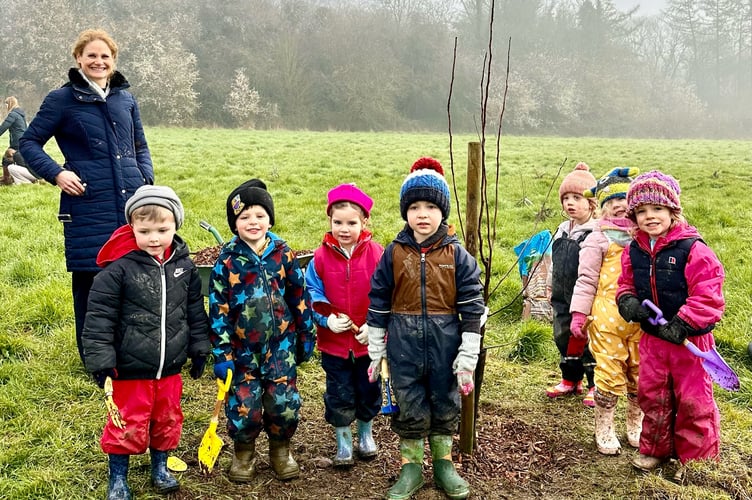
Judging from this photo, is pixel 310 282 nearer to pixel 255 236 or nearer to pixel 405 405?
pixel 255 236

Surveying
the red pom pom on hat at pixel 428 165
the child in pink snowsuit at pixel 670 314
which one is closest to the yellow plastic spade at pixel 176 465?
the red pom pom on hat at pixel 428 165

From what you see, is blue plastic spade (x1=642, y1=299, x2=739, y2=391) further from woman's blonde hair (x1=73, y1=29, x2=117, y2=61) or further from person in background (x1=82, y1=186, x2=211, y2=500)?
woman's blonde hair (x1=73, y1=29, x2=117, y2=61)

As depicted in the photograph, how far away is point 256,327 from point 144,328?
54cm

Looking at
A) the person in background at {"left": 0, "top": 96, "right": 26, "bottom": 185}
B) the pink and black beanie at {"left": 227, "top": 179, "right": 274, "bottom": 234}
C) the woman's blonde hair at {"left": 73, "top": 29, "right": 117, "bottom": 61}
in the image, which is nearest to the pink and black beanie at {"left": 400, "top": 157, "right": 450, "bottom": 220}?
the pink and black beanie at {"left": 227, "top": 179, "right": 274, "bottom": 234}

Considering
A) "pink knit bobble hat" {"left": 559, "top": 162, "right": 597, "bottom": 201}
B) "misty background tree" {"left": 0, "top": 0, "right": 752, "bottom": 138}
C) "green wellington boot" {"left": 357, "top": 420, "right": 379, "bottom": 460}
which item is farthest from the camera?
"misty background tree" {"left": 0, "top": 0, "right": 752, "bottom": 138}

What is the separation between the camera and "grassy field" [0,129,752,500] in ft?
10.3

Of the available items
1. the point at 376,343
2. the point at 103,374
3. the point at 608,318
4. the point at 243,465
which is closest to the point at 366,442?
the point at 243,465

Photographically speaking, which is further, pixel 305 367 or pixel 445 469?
pixel 305 367

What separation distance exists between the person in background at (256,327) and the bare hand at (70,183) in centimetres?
128

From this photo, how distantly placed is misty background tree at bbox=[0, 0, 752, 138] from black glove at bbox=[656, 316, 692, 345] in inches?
1182

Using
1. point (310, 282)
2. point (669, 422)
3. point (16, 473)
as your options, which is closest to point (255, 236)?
point (310, 282)

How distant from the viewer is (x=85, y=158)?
12.5 ft

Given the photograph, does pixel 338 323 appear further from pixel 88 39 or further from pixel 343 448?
pixel 88 39

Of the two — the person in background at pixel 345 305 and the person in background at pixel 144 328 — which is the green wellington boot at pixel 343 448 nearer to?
the person in background at pixel 345 305
